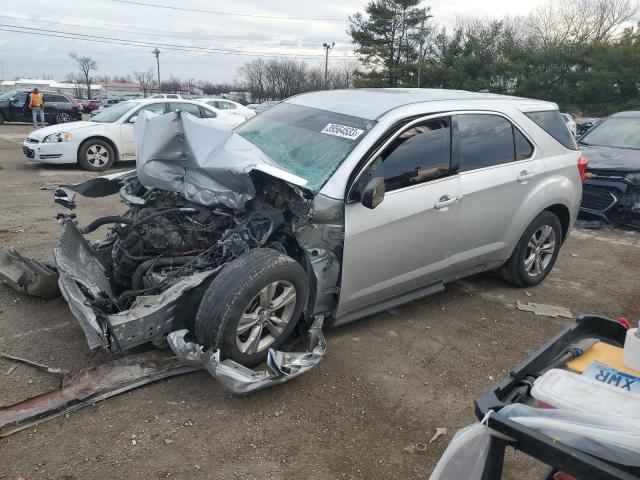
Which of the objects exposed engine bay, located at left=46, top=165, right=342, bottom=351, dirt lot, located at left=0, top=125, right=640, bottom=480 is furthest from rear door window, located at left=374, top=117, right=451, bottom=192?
dirt lot, located at left=0, top=125, right=640, bottom=480

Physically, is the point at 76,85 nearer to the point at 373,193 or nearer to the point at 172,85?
the point at 172,85

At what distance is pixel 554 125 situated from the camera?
16.1ft

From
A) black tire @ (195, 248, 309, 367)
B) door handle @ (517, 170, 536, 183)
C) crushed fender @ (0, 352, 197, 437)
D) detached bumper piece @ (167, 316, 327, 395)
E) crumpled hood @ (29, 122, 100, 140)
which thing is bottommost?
crushed fender @ (0, 352, 197, 437)

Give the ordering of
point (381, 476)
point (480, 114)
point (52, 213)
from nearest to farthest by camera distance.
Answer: point (381, 476) → point (480, 114) → point (52, 213)

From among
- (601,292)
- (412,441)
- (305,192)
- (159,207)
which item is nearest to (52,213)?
(159,207)

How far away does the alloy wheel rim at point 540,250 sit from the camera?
16.0 feet

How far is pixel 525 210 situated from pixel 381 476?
2836mm

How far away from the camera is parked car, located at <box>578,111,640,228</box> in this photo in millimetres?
7438

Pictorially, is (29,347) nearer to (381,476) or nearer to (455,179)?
(381,476)

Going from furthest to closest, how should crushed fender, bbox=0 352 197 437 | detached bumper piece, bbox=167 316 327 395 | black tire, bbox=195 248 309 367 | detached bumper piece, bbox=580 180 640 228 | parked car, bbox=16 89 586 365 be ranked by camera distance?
1. detached bumper piece, bbox=580 180 640 228
2. parked car, bbox=16 89 586 365
3. black tire, bbox=195 248 309 367
4. detached bumper piece, bbox=167 316 327 395
5. crushed fender, bbox=0 352 197 437

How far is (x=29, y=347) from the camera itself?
3.56m

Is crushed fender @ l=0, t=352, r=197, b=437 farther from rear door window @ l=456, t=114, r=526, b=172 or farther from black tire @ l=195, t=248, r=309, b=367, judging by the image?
rear door window @ l=456, t=114, r=526, b=172

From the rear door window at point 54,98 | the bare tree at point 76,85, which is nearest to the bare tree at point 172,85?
the bare tree at point 76,85

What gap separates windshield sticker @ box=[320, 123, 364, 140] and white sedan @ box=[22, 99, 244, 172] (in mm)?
6495
